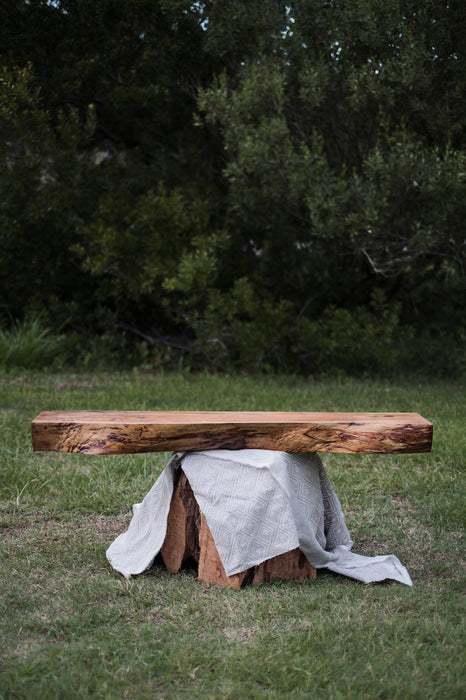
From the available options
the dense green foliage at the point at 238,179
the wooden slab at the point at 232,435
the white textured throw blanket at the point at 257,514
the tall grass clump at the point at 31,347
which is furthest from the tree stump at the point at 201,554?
the tall grass clump at the point at 31,347

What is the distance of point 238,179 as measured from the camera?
8.55 meters

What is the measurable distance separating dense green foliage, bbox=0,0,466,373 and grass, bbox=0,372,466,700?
391 cm

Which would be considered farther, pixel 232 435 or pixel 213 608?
pixel 232 435

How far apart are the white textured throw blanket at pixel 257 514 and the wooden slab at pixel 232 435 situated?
0.26 feet

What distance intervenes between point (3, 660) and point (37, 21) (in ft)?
27.1

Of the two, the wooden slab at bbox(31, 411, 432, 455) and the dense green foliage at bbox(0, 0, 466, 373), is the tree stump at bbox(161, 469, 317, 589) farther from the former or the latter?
the dense green foliage at bbox(0, 0, 466, 373)

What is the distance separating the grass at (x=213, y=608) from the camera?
7.66 ft

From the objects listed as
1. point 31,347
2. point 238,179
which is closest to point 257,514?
point 238,179

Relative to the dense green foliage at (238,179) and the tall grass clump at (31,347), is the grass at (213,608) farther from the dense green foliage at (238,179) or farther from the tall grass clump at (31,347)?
the tall grass clump at (31,347)

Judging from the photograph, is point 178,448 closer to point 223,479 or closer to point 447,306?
point 223,479

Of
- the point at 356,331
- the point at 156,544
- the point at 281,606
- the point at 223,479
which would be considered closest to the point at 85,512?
the point at 156,544

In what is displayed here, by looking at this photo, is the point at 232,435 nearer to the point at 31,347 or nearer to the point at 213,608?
the point at 213,608

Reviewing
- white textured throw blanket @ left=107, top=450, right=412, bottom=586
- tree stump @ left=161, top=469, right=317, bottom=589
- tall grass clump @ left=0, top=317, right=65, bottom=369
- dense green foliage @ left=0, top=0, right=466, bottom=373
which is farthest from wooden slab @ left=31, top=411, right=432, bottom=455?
tall grass clump @ left=0, top=317, right=65, bottom=369

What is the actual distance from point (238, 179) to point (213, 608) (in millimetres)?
6449
